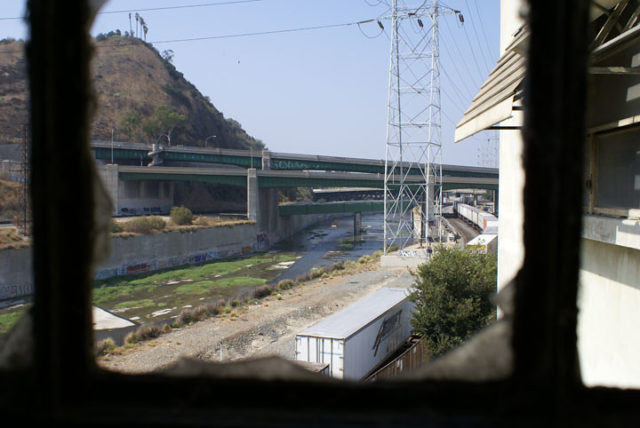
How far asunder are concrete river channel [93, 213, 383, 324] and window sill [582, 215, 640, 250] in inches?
978

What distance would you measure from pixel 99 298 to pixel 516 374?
115 ft

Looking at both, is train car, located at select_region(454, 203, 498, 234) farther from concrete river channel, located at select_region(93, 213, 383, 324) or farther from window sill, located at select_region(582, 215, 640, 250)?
window sill, located at select_region(582, 215, 640, 250)

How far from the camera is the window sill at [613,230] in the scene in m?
5.15

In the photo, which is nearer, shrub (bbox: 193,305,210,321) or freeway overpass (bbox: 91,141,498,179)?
shrub (bbox: 193,305,210,321)

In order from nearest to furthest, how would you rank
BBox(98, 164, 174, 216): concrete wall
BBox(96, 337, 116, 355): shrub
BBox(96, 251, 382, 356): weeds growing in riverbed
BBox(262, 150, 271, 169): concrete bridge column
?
BBox(96, 337, 116, 355): shrub < BBox(96, 251, 382, 356): weeds growing in riverbed < BBox(98, 164, 174, 216): concrete wall < BBox(262, 150, 271, 169): concrete bridge column

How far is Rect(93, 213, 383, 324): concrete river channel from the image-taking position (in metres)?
30.4

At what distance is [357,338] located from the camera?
52.9ft

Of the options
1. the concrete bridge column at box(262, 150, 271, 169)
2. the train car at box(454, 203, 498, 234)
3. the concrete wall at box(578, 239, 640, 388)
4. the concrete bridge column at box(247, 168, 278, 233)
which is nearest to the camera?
the concrete wall at box(578, 239, 640, 388)

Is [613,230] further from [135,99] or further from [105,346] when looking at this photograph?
[135,99]

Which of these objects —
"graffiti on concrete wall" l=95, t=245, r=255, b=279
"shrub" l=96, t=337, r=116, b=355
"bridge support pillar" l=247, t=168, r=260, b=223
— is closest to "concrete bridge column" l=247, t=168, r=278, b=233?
"bridge support pillar" l=247, t=168, r=260, b=223

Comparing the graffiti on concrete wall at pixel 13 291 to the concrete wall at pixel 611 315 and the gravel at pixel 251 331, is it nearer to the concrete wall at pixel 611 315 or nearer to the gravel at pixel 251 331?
the gravel at pixel 251 331

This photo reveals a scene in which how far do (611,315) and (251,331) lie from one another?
61.2 ft

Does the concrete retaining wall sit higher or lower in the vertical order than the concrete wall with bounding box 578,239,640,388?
lower

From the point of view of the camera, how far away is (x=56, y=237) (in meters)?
1.24
